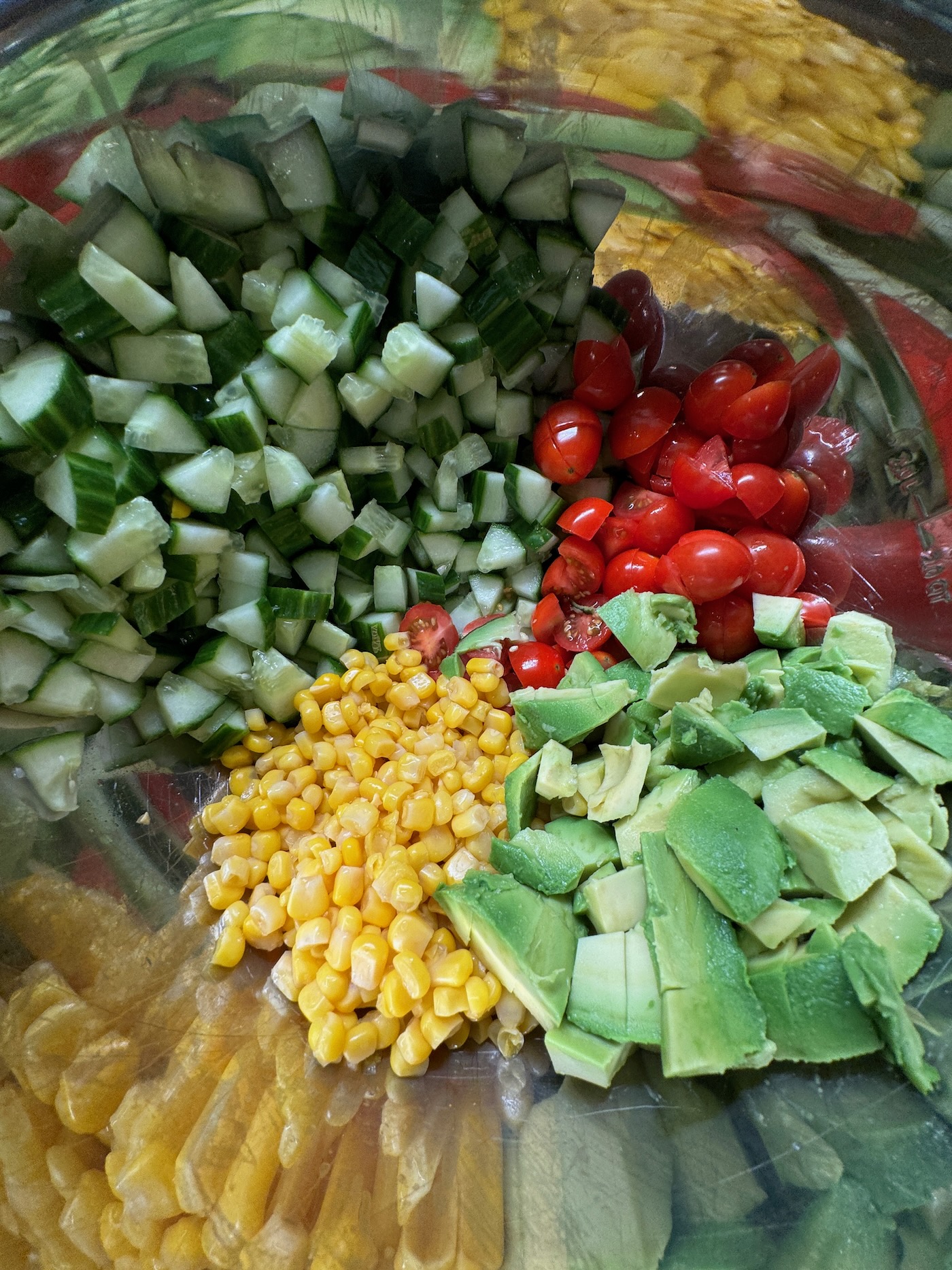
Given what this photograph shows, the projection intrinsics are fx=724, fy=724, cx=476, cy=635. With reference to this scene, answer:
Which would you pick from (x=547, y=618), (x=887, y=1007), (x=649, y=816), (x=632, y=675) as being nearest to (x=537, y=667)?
(x=547, y=618)

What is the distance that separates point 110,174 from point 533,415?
113 centimetres

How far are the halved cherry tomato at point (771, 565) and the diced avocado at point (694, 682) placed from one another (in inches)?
11.3

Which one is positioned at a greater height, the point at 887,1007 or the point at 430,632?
the point at 430,632

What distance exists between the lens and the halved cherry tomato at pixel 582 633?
1965 millimetres

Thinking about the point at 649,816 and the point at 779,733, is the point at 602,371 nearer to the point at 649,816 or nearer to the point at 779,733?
the point at 779,733

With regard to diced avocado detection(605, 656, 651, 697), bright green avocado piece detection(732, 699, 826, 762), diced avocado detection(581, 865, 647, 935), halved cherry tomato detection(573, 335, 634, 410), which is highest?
halved cherry tomato detection(573, 335, 634, 410)

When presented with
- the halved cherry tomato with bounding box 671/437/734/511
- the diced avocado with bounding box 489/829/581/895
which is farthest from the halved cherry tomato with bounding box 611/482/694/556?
the diced avocado with bounding box 489/829/581/895

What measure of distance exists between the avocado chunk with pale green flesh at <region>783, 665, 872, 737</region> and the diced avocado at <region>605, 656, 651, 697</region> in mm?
330

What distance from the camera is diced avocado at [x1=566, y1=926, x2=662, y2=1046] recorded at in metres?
1.28

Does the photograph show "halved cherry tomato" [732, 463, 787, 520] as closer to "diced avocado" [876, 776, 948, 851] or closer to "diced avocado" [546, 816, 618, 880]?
"diced avocado" [876, 776, 948, 851]

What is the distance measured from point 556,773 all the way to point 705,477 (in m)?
0.87

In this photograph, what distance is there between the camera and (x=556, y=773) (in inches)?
63.8

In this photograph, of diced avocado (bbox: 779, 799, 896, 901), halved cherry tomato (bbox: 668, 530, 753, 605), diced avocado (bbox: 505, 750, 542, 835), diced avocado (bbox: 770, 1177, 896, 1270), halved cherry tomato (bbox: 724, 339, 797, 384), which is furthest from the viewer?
halved cherry tomato (bbox: 724, 339, 797, 384)

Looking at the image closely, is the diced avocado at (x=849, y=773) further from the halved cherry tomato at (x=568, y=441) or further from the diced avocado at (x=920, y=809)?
the halved cherry tomato at (x=568, y=441)
